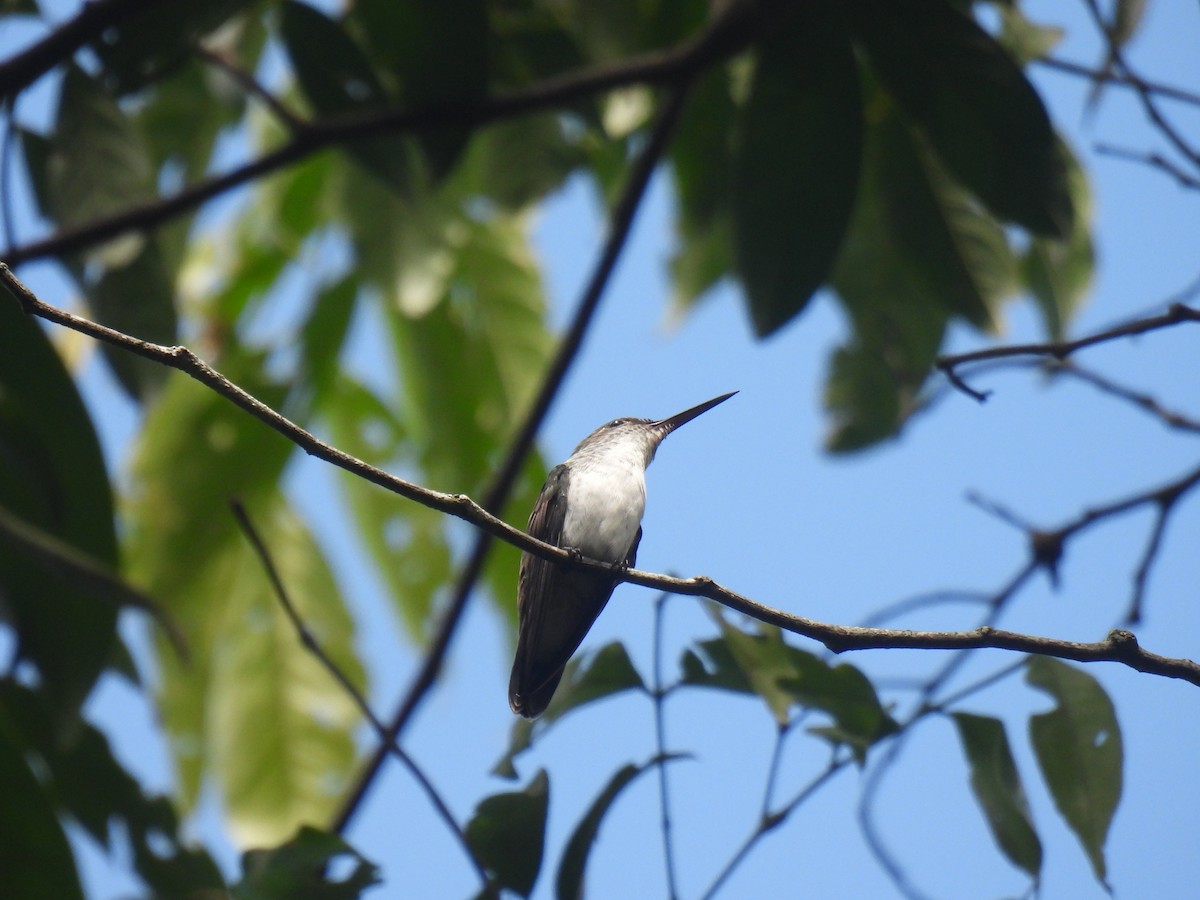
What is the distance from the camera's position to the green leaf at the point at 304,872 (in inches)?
99.8

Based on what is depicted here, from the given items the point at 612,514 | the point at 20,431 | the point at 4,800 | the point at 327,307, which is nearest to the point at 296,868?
the point at 4,800

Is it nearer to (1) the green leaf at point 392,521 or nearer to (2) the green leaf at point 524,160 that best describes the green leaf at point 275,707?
(1) the green leaf at point 392,521

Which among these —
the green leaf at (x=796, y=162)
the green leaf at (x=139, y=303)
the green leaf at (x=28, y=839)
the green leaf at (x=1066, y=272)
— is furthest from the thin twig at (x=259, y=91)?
the green leaf at (x=1066, y=272)

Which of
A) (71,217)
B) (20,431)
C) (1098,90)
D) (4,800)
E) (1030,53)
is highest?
(1030,53)

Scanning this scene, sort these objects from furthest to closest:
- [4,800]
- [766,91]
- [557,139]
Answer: [557,139] → [766,91] → [4,800]

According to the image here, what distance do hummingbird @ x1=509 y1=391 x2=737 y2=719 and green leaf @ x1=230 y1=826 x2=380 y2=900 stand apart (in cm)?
121

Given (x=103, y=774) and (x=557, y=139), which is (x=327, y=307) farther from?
(x=103, y=774)

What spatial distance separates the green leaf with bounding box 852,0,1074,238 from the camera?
302 centimetres

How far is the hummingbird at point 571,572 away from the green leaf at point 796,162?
1203mm

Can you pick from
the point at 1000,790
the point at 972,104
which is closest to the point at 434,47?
the point at 972,104

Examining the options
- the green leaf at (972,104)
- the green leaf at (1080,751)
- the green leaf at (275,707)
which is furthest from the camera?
the green leaf at (275,707)

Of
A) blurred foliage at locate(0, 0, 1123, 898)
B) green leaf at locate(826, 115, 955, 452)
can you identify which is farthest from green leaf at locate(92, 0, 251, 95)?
green leaf at locate(826, 115, 955, 452)

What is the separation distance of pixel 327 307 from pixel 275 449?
0.60 m

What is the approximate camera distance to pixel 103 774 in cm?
364
